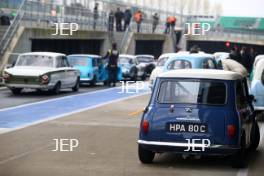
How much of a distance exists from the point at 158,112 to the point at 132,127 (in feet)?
16.7

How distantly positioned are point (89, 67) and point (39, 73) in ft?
20.8

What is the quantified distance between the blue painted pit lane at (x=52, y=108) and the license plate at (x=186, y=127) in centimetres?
579

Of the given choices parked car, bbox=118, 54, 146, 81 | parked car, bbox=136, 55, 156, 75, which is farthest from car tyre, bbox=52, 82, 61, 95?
parked car, bbox=136, 55, 156, 75

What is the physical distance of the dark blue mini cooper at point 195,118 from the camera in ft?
35.1

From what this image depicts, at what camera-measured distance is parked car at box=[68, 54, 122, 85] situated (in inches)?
1187

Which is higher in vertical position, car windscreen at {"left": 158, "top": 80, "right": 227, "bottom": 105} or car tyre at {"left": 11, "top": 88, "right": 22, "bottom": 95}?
car windscreen at {"left": 158, "top": 80, "right": 227, "bottom": 105}

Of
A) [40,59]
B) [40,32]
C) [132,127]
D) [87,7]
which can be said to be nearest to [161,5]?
[87,7]

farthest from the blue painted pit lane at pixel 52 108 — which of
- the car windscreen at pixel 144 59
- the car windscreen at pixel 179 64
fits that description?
the car windscreen at pixel 144 59

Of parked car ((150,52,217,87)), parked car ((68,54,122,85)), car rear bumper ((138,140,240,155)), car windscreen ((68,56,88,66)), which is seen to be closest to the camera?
car rear bumper ((138,140,240,155))

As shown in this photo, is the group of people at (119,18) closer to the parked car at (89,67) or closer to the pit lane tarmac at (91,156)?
the parked car at (89,67)

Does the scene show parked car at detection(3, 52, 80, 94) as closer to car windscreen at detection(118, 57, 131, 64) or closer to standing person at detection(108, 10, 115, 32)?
car windscreen at detection(118, 57, 131, 64)

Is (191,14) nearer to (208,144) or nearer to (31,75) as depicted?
(31,75)

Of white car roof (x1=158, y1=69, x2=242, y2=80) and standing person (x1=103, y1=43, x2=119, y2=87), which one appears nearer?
white car roof (x1=158, y1=69, x2=242, y2=80)

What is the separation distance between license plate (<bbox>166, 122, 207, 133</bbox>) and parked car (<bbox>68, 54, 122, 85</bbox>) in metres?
19.1
